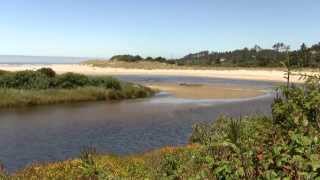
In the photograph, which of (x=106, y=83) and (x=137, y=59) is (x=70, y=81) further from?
(x=137, y=59)

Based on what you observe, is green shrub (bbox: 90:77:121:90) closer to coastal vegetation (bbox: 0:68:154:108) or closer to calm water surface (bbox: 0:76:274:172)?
coastal vegetation (bbox: 0:68:154:108)

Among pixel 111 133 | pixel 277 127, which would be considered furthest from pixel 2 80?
pixel 277 127

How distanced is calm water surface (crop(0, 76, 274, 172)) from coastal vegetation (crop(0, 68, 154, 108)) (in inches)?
104

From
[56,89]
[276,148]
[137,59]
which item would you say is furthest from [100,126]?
[137,59]

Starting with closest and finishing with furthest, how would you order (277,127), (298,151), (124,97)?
(298,151), (277,127), (124,97)

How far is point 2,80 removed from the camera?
4850 centimetres

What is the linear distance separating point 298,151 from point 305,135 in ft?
2.58

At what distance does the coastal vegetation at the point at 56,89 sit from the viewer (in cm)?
4456

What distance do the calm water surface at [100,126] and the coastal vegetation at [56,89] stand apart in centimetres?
264

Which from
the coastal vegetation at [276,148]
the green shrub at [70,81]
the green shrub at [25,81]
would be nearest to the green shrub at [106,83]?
the green shrub at [70,81]

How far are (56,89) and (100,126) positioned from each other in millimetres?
18834

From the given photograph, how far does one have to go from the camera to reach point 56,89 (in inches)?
1946

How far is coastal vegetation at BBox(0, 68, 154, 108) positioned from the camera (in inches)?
1754

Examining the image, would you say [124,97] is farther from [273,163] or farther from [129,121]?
[273,163]
